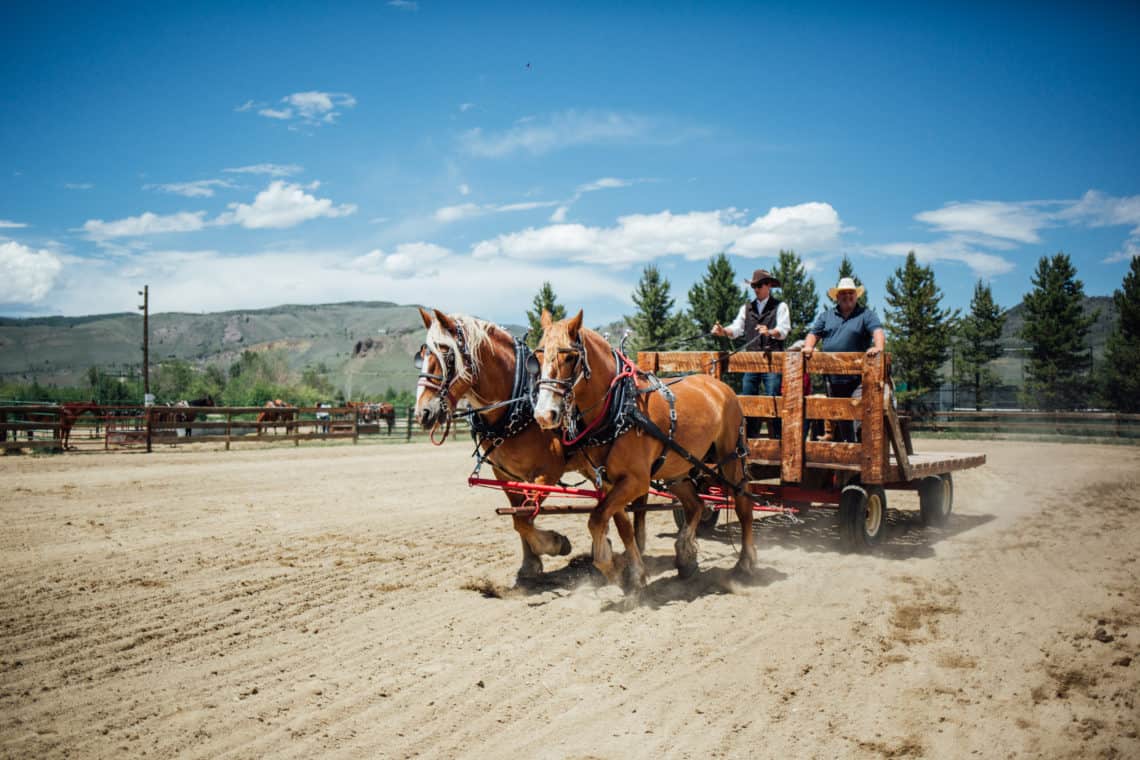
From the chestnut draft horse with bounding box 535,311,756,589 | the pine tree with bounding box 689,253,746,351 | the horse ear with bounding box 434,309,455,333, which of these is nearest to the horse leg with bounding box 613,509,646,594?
the chestnut draft horse with bounding box 535,311,756,589

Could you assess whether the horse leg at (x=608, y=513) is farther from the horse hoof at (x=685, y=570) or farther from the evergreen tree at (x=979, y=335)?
the evergreen tree at (x=979, y=335)

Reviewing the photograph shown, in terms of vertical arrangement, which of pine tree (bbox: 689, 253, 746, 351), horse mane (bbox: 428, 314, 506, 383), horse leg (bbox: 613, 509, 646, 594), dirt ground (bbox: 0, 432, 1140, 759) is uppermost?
pine tree (bbox: 689, 253, 746, 351)

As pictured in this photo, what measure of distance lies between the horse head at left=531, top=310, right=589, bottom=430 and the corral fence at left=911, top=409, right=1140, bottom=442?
2261 centimetres

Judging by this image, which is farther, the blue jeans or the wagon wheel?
the blue jeans

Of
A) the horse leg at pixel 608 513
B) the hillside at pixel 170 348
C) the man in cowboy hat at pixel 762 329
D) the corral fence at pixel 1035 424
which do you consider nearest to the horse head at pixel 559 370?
the horse leg at pixel 608 513

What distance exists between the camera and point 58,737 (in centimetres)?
354

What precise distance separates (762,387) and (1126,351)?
33.5 meters

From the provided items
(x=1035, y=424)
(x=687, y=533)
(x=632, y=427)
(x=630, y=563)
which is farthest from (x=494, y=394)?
(x=1035, y=424)

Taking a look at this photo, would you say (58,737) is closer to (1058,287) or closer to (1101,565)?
(1101,565)

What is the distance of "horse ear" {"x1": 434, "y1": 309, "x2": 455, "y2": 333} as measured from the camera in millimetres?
5617

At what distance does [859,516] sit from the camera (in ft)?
24.3

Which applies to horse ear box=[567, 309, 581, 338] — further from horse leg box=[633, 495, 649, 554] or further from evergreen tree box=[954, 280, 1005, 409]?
evergreen tree box=[954, 280, 1005, 409]

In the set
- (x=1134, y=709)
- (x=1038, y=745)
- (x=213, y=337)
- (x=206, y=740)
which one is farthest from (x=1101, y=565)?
(x=213, y=337)

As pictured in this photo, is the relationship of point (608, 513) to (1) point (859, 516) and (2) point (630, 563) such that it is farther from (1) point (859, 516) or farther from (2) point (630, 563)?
(1) point (859, 516)
